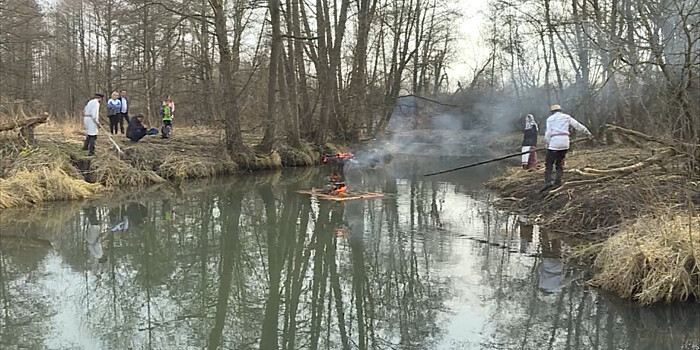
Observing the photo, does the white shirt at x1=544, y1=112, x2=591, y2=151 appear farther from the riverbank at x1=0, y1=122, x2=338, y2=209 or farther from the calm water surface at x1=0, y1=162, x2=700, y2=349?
the riverbank at x1=0, y1=122, x2=338, y2=209

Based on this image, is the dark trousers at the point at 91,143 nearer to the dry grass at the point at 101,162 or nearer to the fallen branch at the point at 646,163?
the dry grass at the point at 101,162

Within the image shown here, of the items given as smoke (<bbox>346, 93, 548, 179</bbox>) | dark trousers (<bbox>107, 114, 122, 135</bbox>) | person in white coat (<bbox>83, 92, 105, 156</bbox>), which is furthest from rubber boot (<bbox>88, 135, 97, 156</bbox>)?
smoke (<bbox>346, 93, 548, 179</bbox>)

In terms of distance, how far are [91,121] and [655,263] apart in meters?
12.2

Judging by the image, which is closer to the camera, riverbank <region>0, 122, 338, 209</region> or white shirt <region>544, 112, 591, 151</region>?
white shirt <region>544, 112, 591, 151</region>

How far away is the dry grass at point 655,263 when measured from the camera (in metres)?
5.82

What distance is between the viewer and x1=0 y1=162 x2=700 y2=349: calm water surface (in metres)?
5.29

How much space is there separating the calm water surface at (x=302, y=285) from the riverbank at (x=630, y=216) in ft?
0.88

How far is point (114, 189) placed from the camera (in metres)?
14.1

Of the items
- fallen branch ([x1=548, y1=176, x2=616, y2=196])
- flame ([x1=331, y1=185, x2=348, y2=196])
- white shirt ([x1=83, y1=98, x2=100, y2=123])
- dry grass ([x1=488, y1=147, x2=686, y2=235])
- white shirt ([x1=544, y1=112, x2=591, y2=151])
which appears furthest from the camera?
white shirt ([x1=83, y1=98, x2=100, y2=123])

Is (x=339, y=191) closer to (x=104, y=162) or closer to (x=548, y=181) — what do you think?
(x=548, y=181)

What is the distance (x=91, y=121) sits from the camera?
14219 mm

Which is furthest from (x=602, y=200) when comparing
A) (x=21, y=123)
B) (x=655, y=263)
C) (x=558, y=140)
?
(x=21, y=123)

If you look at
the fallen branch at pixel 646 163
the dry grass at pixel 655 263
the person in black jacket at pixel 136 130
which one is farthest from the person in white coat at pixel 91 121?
the dry grass at pixel 655 263

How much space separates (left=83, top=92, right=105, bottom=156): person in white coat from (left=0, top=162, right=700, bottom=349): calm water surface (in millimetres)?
3192
